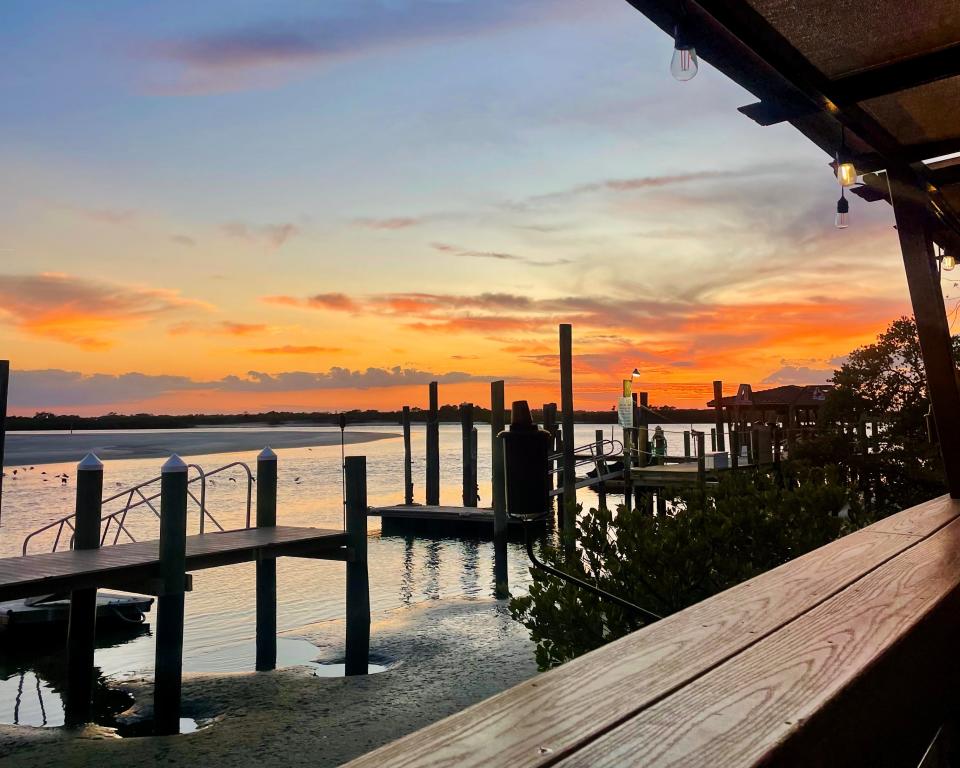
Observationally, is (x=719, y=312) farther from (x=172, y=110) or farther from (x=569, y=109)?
(x=172, y=110)

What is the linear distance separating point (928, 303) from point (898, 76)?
126 centimetres

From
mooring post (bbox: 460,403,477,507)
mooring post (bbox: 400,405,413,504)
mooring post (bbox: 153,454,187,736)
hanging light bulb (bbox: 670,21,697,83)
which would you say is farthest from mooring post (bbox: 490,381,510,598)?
hanging light bulb (bbox: 670,21,697,83)

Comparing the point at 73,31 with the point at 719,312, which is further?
the point at 719,312

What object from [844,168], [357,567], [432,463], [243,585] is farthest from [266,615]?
[432,463]

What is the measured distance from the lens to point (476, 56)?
7758 millimetres

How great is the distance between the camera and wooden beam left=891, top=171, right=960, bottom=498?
3.74 metres

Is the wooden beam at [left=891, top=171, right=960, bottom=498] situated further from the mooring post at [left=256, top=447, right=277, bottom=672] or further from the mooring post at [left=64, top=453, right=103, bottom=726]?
the mooring post at [left=256, top=447, right=277, bottom=672]

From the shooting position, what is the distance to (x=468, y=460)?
24.7 m

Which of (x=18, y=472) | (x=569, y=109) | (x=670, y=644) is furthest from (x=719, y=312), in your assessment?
(x=18, y=472)

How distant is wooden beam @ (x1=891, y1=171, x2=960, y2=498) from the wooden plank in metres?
2.20

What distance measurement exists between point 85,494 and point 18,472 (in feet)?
137

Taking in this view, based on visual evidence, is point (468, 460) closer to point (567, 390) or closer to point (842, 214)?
point (567, 390)

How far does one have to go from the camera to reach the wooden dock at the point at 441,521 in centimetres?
1962

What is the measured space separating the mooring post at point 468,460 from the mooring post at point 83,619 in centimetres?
1595
